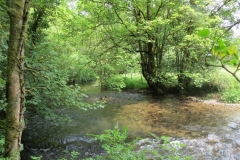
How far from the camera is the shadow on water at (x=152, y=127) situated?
4879 millimetres

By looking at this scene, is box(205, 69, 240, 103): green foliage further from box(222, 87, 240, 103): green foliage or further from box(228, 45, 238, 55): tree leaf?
box(228, 45, 238, 55): tree leaf

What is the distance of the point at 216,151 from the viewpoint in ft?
15.5

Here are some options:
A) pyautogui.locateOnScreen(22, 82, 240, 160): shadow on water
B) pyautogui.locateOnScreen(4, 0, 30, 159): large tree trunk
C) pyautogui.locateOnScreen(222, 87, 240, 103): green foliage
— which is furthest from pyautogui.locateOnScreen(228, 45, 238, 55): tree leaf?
pyautogui.locateOnScreen(222, 87, 240, 103): green foliage

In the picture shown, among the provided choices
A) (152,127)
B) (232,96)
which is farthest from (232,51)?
(232,96)

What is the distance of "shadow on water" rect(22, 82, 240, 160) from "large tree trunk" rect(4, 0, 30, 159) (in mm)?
3000

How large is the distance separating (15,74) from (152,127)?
18.3ft

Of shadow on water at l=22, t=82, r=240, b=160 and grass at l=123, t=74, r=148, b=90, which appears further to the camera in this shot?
grass at l=123, t=74, r=148, b=90

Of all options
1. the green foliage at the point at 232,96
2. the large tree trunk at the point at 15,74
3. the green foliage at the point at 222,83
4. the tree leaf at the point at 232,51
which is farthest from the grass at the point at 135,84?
the tree leaf at the point at 232,51

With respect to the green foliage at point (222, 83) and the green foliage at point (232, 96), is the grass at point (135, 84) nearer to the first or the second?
the green foliage at point (222, 83)

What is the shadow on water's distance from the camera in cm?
488

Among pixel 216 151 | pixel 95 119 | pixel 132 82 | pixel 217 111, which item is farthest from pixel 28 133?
pixel 132 82

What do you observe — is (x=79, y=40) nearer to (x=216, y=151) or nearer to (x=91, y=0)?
(x=91, y=0)

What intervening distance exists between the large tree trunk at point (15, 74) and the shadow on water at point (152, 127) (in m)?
3.00

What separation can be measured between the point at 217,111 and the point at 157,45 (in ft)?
16.5
